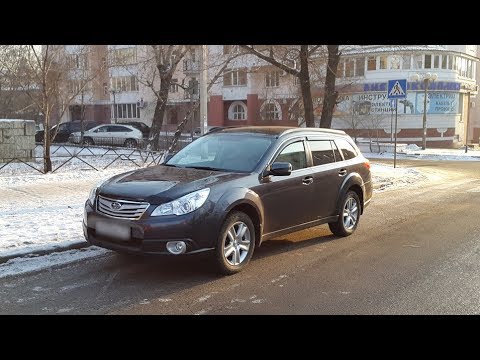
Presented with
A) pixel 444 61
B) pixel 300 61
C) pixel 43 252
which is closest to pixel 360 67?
pixel 444 61

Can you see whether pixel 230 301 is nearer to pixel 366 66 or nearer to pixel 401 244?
pixel 401 244

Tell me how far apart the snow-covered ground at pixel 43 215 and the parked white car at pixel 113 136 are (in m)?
16.0

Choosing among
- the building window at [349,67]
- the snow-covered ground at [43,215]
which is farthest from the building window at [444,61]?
the snow-covered ground at [43,215]

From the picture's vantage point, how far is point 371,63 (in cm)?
3991

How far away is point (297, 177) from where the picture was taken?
21.6ft

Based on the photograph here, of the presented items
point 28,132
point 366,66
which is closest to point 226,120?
point 366,66

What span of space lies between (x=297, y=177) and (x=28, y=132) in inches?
511

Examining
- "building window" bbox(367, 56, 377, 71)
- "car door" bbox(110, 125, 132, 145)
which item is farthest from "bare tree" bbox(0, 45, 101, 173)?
"building window" bbox(367, 56, 377, 71)

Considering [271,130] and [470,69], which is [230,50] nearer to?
[271,130]

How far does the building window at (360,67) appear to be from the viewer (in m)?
40.2

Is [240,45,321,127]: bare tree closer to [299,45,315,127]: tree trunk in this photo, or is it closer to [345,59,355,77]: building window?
[299,45,315,127]: tree trunk

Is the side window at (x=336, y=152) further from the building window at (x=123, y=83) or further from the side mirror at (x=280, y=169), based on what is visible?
the building window at (x=123, y=83)

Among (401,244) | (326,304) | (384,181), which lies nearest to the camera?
(326,304)

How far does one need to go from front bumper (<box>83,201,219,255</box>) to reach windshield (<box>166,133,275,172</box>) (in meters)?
1.09
